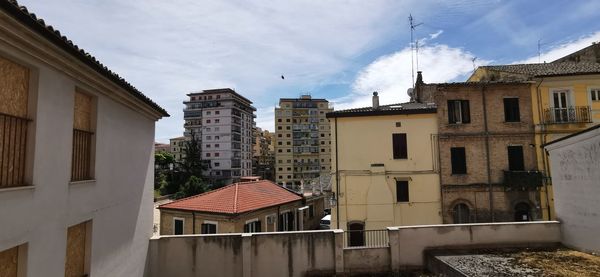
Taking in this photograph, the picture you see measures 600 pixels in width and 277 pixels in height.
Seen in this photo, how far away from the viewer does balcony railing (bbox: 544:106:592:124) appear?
19172 mm

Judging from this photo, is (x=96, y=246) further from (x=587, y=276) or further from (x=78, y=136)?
(x=587, y=276)

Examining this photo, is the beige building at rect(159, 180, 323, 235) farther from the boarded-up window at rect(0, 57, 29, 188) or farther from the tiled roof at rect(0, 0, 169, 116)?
the boarded-up window at rect(0, 57, 29, 188)

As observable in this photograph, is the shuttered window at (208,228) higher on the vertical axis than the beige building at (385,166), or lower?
Answer: lower

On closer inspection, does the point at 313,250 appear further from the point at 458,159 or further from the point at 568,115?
the point at 568,115

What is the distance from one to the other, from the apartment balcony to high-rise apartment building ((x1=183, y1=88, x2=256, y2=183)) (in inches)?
2722

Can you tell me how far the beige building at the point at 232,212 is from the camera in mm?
19500

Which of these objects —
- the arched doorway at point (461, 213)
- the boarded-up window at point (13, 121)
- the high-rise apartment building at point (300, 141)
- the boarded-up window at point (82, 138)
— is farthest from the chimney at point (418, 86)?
the high-rise apartment building at point (300, 141)

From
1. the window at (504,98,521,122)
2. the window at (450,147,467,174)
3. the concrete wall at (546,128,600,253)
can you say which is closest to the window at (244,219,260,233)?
the window at (450,147,467,174)

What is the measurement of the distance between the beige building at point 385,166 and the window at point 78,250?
14.5 metres

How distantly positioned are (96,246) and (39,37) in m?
4.10

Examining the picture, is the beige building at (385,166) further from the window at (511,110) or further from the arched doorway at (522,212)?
the arched doorway at (522,212)

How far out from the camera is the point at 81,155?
6.21 m

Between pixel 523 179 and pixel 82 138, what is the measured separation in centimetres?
2072

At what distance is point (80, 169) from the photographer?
6160 millimetres
